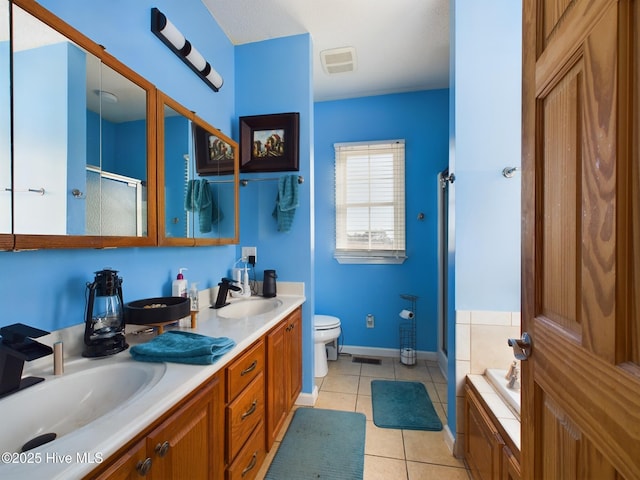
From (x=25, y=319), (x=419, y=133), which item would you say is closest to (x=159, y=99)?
(x=25, y=319)

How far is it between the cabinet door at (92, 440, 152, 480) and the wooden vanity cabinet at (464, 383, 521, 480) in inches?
48.9

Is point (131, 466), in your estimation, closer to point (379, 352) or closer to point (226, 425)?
point (226, 425)

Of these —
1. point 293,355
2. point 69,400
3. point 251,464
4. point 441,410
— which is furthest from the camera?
point 441,410

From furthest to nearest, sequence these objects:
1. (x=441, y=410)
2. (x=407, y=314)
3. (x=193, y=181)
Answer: (x=407, y=314) < (x=441, y=410) < (x=193, y=181)

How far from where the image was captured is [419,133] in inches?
110

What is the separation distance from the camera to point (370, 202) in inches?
113

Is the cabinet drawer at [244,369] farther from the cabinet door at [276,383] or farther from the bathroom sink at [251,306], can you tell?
the bathroom sink at [251,306]

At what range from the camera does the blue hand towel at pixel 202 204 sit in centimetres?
152

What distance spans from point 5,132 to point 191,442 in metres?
1.03

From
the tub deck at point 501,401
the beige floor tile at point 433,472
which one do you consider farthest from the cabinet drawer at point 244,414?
the tub deck at point 501,401

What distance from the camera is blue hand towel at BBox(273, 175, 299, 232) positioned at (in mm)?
2008

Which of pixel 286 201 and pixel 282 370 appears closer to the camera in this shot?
pixel 282 370

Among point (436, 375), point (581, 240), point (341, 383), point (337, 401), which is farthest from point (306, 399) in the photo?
point (581, 240)

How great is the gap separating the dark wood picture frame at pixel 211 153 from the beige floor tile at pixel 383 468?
1929 mm
